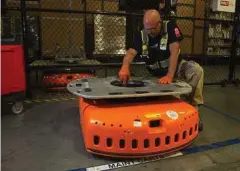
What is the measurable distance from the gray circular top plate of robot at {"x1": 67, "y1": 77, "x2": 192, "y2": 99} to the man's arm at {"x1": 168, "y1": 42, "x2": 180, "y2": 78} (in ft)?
0.39

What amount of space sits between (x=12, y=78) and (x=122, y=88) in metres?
1.38

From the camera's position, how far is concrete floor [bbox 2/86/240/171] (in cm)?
186

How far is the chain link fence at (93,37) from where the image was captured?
4.11m

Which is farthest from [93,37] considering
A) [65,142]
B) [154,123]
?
[154,123]

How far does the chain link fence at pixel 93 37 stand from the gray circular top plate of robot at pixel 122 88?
1.65 meters

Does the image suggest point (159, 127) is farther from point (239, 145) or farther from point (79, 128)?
point (79, 128)

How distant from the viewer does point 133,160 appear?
193 cm

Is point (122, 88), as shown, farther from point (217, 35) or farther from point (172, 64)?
point (217, 35)

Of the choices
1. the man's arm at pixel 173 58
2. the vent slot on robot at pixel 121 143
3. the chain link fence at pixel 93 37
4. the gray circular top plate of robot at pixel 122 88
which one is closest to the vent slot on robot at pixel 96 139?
the vent slot on robot at pixel 121 143

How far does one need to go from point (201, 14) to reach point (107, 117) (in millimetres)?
6538

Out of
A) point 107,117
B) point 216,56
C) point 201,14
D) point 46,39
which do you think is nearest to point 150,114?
point 107,117

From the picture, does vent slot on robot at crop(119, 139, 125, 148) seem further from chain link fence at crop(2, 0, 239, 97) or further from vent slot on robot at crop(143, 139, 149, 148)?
chain link fence at crop(2, 0, 239, 97)

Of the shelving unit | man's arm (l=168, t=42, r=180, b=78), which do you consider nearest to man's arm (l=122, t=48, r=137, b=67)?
man's arm (l=168, t=42, r=180, b=78)

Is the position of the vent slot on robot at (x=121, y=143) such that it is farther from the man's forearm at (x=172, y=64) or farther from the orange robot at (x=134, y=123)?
the man's forearm at (x=172, y=64)
